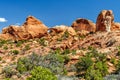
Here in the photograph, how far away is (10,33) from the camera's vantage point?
77.1 metres

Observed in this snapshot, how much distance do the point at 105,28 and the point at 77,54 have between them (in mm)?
18534

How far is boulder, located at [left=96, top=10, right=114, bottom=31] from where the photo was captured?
204 ft

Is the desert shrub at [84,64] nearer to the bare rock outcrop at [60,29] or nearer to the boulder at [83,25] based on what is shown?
the bare rock outcrop at [60,29]

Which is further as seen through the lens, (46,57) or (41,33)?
(41,33)

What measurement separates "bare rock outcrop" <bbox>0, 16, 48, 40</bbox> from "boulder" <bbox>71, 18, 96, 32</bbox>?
7.46 metres

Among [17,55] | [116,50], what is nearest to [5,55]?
[17,55]

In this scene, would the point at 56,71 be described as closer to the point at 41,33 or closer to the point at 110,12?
the point at 110,12

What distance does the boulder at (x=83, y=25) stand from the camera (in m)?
77.5

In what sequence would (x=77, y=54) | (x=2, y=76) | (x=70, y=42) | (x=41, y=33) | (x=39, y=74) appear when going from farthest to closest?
(x=41, y=33), (x=70, y=42), (x=77, y=54), (x=2, y=76), (x=39, y=74)

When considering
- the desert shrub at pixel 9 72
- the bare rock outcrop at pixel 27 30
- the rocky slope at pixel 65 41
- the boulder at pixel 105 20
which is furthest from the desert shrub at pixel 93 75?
the bare rock outcrop at pixel 27 30

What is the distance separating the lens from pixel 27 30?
75188 mm

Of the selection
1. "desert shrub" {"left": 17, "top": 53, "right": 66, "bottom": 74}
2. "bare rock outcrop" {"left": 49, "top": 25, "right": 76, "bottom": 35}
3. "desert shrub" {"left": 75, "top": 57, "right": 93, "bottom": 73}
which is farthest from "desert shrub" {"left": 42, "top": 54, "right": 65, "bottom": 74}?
"bare rock outcrop" {"left": 49, "top": 25, "right": 76, "bottom": 35}

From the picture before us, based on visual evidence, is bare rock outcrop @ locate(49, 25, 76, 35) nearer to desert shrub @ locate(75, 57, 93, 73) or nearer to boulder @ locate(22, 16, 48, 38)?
boulder @ locate(22, 16, 48, 38)

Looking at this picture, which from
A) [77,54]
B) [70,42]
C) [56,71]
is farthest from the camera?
[70,42]
